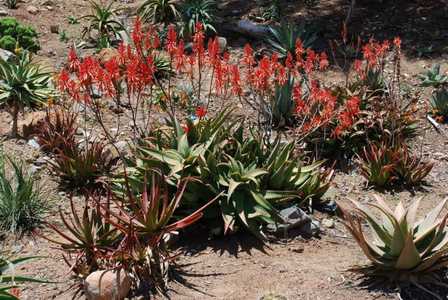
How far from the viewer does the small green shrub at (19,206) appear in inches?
228

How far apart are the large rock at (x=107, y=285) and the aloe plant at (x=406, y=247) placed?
66.5 inches

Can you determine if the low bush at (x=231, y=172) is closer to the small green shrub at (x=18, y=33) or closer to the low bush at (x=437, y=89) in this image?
the low bush at (x=437, y=89)

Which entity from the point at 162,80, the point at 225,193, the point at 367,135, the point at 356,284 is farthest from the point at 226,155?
the point at 162,80

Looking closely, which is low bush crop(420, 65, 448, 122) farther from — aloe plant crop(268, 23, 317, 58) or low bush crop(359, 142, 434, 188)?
aloe plant crop(268, 23, 317, 58)

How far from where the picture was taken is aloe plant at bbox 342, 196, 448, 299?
14.5ft

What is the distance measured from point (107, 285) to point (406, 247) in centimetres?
209

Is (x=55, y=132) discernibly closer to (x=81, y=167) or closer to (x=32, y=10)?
(x=81, y=167)

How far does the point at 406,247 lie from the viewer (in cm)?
436

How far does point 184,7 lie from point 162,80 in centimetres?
237

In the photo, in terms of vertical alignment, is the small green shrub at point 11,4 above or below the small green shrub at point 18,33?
below

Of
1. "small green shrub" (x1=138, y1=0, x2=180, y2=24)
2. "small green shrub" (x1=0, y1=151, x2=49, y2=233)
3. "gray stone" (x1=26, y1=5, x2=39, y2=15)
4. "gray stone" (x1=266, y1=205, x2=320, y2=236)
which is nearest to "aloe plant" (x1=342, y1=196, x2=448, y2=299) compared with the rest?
"gray stone" (x1=266, y1=205, x2=320, y2=236)

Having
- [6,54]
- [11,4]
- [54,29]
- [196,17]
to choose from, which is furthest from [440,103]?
[11,4]

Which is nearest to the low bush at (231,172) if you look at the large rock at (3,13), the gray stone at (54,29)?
the gray stone at (54,29)

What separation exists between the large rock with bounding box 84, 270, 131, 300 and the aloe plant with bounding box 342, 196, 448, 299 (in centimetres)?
169
